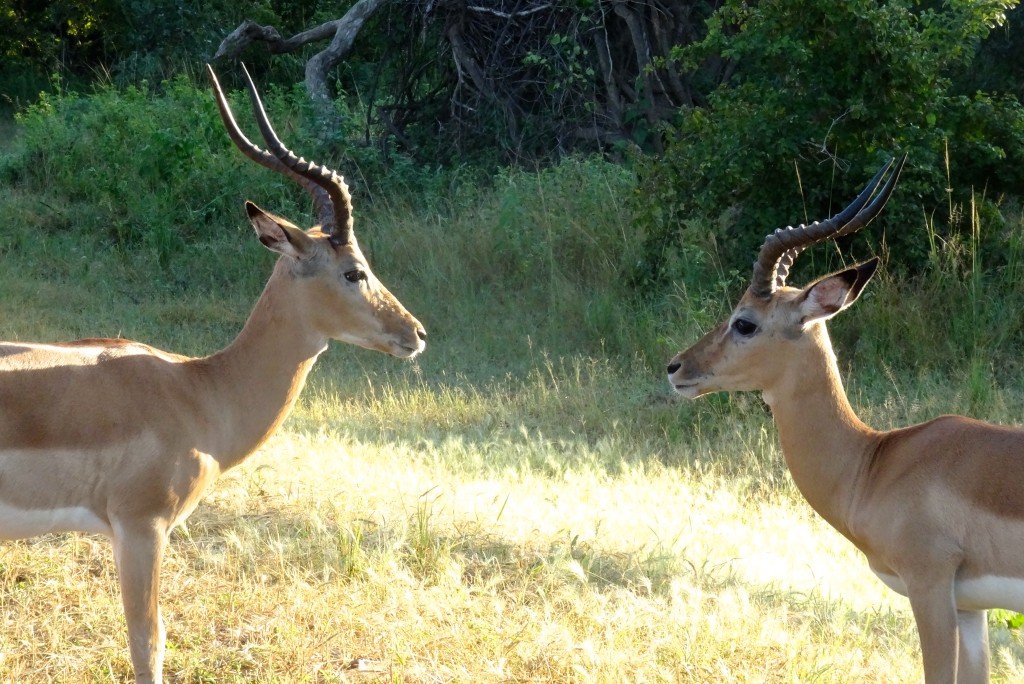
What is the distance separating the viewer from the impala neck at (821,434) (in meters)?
3.74

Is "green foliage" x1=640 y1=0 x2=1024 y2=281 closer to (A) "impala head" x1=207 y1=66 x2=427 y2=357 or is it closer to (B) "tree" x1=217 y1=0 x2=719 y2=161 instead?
(B) "tree" x1=217 y1=0 x2=719 y2=161

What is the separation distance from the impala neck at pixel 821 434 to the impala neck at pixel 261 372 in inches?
59.3

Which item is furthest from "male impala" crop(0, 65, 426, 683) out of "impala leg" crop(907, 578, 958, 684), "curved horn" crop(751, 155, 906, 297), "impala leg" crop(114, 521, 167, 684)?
"impala leg" crop(907, 578, 958, 684)

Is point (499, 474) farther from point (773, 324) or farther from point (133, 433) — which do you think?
point (133, 433)

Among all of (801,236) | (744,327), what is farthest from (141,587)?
(801,236)

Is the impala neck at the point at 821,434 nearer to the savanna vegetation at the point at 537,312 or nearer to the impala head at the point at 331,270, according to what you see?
the savanna vegetation at the point at 537,312

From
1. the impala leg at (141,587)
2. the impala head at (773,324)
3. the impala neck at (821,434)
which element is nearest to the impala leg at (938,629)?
the impala neck at (821,434)

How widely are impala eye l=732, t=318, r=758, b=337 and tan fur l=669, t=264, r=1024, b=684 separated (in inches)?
0.7

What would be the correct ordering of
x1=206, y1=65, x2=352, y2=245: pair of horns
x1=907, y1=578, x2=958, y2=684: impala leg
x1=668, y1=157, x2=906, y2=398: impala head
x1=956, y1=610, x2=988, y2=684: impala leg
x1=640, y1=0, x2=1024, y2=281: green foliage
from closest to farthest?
x1=907, y1=578, x2=958, y2=684: impala leg < x1=956, y1=610, x2=988, y2=684: impala leg < x1=668, y1=157, x2=906, y2=398: impala head < x1=206, y1=65, x2=352, y2=245: pair of horns < x1=640, y1=0, x2=1024, y2=281: green foliage

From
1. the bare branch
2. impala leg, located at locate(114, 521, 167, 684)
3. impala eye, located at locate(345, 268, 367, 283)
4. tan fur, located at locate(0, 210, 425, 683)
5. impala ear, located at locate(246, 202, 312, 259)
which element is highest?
the bare branch

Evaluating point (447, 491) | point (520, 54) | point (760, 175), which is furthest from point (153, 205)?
point (447, 491)

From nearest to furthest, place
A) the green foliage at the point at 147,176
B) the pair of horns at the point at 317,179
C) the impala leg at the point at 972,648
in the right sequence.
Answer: the impala leg at the point at 972,648 < the pair of horns at the point at 317,179 < the green foliage at the point at 147,176

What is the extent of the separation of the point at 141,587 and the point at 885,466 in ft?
7.02

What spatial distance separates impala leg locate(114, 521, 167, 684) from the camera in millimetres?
3379
